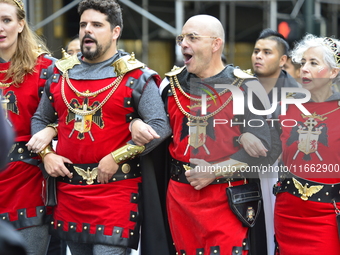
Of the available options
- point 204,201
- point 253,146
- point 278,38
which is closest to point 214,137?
point 253,146

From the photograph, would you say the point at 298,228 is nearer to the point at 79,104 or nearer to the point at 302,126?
the point at 302,126

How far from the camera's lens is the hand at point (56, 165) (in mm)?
3922

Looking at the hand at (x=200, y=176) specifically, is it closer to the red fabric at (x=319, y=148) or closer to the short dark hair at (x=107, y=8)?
the red fabric at (x=319, y=148)

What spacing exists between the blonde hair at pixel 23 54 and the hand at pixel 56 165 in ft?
2.15

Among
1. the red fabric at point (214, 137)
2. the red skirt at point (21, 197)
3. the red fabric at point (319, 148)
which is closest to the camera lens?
the red fabric at point (319, 148)

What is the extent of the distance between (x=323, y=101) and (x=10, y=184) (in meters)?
2.29

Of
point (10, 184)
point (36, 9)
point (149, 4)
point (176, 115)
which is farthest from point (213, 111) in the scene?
point (149, 4)

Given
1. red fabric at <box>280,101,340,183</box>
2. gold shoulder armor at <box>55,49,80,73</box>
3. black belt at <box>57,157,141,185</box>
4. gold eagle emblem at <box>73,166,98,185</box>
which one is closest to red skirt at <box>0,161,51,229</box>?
black belt at <box>57,157,141,185</box>

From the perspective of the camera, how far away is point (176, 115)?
3.96 m

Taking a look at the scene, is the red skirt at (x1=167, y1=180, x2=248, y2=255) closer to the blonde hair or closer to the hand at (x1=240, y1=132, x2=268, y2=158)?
the hand at (x1=240, y1=132, x2=268, y2=158)

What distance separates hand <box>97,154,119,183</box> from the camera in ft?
12.5

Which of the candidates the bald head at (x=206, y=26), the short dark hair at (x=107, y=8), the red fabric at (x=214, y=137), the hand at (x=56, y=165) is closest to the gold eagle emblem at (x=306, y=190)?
the red fabric at (x=214, y=137)

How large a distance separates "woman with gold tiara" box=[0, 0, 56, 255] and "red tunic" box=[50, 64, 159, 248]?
11.0 inches

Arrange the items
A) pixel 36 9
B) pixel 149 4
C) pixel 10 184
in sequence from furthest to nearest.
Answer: pixel 149 4
pixel 36 9
pixel 10 184
